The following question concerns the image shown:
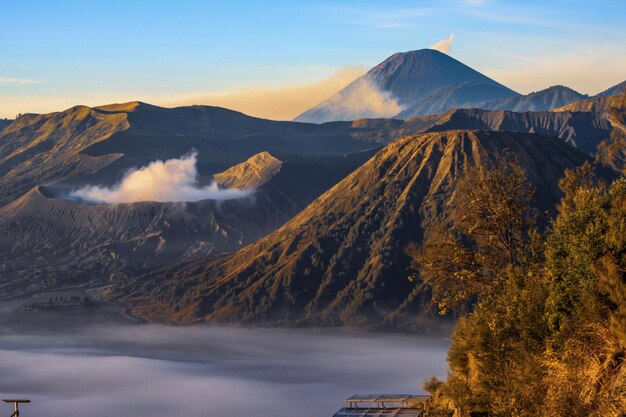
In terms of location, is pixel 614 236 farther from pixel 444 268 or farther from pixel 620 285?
pixel 444 268

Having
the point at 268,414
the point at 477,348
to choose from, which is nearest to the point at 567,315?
the point at 477,348

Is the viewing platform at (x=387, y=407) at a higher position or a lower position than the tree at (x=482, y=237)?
lower

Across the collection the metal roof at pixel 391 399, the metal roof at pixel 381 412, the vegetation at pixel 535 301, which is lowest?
the metal roof at pixel 391 399

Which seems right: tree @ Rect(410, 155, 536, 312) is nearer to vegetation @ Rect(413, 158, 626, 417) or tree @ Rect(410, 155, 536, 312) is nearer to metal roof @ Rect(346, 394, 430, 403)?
vegetation @ Rect(413, 158, 626, 417)

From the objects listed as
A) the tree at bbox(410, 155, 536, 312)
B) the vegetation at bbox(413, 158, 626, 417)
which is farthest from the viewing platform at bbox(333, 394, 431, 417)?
the tree at bbox(410, 155, 536, 312)

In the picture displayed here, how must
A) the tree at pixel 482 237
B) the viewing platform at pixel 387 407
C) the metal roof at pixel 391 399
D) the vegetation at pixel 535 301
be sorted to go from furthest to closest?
the metal roof at pixel 391 399, the viewing platform at pixel 387 407, the tree at pixel 482 237, the vegetation at pixel 535 301

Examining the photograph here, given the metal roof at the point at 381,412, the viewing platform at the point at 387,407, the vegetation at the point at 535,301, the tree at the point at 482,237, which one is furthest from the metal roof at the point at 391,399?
the tree at the point at 482,237

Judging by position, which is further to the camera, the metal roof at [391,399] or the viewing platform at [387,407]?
the metal roof at [391,399]

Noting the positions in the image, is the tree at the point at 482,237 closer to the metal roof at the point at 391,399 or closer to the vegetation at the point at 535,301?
the vegetation at the point at 535,301
